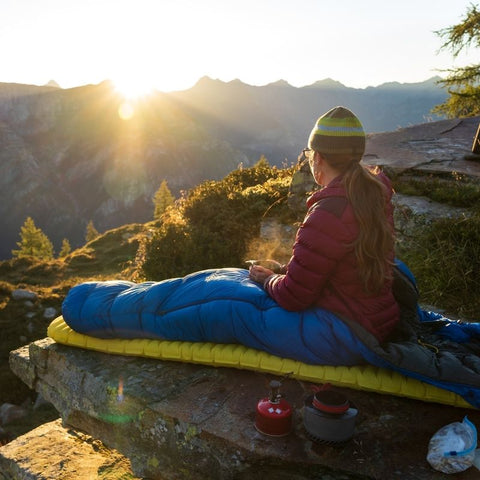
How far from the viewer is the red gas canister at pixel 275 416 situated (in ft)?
10.5

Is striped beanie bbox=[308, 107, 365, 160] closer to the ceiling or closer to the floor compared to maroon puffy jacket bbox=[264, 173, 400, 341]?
closer to the ceiling

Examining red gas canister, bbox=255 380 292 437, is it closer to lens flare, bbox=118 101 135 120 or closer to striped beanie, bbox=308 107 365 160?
striped beanie, bbox=308 107 365 160

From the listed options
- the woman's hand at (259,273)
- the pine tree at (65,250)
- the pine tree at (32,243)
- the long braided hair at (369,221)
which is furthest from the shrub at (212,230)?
the pine tree at (65,250)

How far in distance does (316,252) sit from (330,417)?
1.15 meters

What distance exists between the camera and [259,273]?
408 centimetres

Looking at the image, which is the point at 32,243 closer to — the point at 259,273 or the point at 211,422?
the point at 259,273

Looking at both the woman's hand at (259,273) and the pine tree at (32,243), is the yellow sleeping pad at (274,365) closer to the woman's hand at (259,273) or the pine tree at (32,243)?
the woman's hand at (259,273)

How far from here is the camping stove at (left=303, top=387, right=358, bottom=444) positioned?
9.49ft

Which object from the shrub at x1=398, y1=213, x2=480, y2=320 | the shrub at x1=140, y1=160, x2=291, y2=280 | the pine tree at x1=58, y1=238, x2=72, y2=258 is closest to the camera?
the shrub at x1=398, y1=213, x2=480, y2=320

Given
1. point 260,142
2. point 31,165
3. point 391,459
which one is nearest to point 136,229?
point 391,459

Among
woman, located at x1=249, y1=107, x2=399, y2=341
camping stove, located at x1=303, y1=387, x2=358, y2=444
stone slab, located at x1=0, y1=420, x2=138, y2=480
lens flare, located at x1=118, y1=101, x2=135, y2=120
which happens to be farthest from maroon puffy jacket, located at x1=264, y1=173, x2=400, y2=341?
lens flare, located at x1=118, y1=101, x2=135, y2=120

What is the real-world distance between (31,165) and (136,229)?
387 feet

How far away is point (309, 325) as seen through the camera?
3.52m

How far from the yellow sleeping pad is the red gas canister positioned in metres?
0.38
